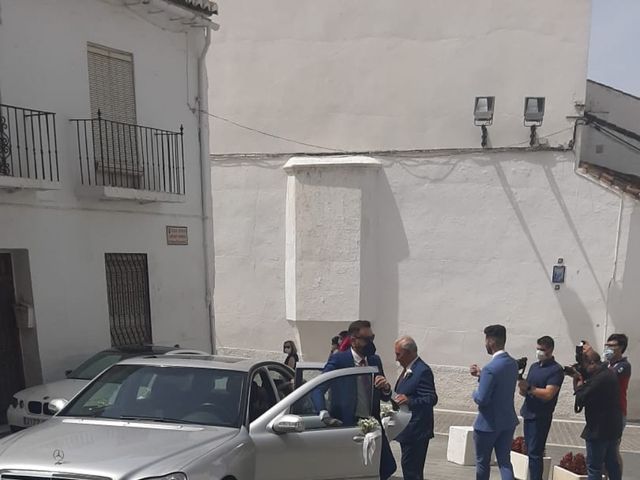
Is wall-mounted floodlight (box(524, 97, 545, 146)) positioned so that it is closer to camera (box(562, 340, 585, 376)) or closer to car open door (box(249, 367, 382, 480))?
camera (box(562, 340, 585, 376))

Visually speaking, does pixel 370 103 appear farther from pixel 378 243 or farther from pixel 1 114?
pixel 1 114

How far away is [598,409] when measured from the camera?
5801 mm

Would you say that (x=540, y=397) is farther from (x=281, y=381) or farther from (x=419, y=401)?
(x=281, y=381)

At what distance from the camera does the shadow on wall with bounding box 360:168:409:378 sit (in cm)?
1198

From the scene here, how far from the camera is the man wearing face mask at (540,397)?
5.97 meters

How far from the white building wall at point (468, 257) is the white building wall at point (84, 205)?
217cm

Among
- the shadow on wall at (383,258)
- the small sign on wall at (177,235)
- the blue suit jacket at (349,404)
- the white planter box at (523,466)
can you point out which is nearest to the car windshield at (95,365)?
the small sign on wall at (177,235)

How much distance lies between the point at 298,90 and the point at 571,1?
17.5 ft

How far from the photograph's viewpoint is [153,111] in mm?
10203

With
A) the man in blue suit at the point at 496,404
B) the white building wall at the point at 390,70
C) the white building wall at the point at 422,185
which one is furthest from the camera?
the white building wall at the point at 390,70

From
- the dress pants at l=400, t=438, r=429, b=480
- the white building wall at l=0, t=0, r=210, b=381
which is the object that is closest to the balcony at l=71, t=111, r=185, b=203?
the white building wall at l=0, t=0, r=210, b=381

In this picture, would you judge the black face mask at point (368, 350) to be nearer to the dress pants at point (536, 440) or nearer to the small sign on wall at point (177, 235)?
the dress pants at point (536, 440)

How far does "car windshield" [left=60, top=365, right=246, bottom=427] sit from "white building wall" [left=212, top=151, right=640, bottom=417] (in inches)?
274

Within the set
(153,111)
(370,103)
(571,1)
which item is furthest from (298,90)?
(571,1)
